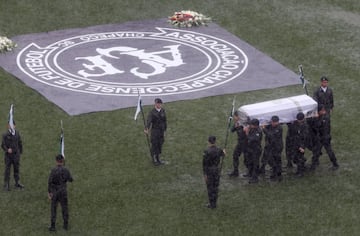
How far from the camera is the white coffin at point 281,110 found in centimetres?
2245

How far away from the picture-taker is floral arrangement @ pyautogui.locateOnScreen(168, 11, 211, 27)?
33.4 meters

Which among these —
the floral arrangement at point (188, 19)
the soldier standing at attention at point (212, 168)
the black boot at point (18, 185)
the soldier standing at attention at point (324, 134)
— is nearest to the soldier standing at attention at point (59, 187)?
the black boot at point (18, 185)

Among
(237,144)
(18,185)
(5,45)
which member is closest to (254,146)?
(237,144)

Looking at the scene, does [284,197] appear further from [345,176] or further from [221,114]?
[221,114]

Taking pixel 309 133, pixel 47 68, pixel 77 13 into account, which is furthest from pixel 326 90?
pixel 77 13

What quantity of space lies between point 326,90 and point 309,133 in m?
1.57

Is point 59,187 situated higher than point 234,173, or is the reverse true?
point 59,187

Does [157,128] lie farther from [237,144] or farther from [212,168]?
[212,168]

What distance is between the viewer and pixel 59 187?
19938 mm

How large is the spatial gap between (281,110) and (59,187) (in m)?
5.50

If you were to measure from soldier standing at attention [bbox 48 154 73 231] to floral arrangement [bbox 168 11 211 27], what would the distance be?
14.2 m

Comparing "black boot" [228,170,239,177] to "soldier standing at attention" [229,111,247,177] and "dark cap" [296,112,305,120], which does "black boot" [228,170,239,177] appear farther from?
"dark cap" [296,112,305,120]

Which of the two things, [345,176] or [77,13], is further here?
[77,13]

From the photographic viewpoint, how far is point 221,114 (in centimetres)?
2625
